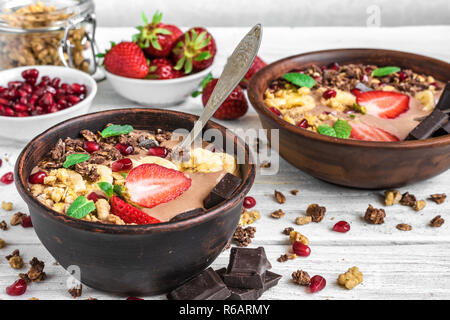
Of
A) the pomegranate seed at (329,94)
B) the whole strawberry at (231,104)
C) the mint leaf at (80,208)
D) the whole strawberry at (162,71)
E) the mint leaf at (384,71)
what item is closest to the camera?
the mint leaf at (80,208)

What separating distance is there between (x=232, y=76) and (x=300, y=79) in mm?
650

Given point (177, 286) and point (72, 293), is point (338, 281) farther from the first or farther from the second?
point (72, 293)

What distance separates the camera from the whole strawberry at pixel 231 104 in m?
2.71

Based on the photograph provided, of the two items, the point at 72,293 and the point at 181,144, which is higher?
the point at 181,144

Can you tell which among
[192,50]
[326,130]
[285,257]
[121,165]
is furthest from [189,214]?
[192,50]

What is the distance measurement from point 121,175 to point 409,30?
2.83m

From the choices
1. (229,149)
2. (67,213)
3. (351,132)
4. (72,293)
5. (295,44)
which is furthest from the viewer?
(295,44)

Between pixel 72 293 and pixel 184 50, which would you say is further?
pixel 184 50

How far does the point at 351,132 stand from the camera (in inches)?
85.9

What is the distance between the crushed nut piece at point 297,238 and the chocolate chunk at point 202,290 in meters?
0.40

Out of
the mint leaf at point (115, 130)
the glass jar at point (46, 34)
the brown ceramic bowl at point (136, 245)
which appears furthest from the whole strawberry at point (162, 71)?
the brown ceramic bowl at point (136, 245)

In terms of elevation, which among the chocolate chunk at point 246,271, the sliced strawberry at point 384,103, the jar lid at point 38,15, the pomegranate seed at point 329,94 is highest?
the jar lid at point 38,15

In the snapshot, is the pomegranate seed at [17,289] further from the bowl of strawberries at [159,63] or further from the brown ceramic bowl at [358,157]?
the bowl of strawberries at [159,63]

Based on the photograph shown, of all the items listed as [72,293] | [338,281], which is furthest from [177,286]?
[338,281]
